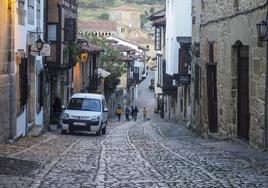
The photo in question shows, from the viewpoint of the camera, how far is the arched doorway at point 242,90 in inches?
695

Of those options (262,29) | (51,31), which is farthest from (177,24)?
(262,29)

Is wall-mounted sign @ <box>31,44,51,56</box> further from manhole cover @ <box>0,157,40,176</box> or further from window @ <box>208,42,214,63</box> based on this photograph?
manhole cover @ <box>0,157,40,176</box>

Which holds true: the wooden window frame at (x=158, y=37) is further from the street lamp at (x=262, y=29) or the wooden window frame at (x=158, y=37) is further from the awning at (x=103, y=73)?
the street lamp at (x=262, y=29)

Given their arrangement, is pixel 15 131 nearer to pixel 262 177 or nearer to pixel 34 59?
pixel 34 59

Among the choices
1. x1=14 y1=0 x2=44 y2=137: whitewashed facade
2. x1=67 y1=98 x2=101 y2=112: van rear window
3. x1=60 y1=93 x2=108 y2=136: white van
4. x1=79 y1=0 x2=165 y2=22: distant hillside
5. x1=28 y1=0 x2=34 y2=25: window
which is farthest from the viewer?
x1=79 y1=0 x2=165 y2=22: distant hillside

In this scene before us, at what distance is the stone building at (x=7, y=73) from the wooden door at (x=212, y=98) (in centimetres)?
795

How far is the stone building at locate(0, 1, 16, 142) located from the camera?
53.7 feet

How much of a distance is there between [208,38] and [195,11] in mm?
5090

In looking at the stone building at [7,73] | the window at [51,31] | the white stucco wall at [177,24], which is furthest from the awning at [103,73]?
the stone building at [7,73]

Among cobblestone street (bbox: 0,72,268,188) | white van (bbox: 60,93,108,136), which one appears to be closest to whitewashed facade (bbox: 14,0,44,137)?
white van (bbox: 60,93,108,136)

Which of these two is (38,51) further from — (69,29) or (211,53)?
(69,29)

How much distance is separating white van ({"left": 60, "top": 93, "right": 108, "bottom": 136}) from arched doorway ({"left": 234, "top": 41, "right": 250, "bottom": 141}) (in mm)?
8774

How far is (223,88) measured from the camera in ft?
67.2

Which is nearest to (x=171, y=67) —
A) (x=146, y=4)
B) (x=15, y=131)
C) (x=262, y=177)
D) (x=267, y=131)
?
(x=15, y=131)
